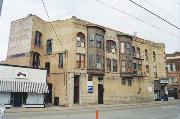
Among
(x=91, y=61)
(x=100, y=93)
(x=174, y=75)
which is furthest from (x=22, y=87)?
(x=174, y=75)

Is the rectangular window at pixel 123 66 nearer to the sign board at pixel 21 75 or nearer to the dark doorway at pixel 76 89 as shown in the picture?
the dark doorway at pixel 76 89

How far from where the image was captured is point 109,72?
38.9 metres

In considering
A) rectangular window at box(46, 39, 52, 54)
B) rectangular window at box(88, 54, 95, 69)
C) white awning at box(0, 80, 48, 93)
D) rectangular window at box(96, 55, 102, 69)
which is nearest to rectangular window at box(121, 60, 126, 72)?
rectangular window at box(96, 55, 102, 69)

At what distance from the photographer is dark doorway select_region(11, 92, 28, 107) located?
2949 cm

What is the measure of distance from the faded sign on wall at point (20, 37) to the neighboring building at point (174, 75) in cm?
3847

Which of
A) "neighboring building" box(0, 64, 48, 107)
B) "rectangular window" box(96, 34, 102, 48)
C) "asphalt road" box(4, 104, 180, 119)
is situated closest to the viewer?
"asphalt road" box(4, 104, 180, 119)

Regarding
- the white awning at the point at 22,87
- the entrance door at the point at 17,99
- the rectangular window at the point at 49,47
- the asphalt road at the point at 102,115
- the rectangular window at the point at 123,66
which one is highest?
the rectangular window at the point at 49,47

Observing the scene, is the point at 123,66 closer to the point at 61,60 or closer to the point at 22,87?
the point at 61,60

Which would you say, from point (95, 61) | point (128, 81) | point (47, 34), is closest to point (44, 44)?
point (47, 34)

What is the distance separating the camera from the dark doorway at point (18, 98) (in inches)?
1161

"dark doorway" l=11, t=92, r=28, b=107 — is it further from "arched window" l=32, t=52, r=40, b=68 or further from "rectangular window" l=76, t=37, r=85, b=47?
"rectangular window" l=76, t=37, r=85, b=47

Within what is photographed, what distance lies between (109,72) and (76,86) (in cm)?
666

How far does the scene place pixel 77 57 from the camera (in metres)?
35.6

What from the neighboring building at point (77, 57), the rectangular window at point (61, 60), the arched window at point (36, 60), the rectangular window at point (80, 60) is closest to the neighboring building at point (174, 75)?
the neighboring building at point (77, 57)
